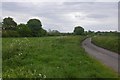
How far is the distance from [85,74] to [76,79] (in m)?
1.05

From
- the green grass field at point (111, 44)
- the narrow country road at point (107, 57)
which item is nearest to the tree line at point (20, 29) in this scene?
the green grass field at point (111, 44)

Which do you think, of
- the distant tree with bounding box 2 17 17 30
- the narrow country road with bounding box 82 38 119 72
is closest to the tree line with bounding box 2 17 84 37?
the distant tree with bounding box 2 17 17 30

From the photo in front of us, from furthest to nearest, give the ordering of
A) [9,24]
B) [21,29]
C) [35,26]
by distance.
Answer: [35,26] → [9,24] → [21,29]

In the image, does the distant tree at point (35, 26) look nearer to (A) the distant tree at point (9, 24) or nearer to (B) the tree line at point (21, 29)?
(B) the tree line at point (21, 29)

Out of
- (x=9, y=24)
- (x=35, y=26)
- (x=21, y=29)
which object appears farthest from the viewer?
(x=35, y=26)

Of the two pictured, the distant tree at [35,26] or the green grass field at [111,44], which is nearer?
the green grass field at [111,44]

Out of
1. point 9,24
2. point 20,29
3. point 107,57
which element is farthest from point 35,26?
point 107,57

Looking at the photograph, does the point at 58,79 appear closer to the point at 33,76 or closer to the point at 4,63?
the point at 33,76

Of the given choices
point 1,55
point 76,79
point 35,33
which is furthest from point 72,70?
point 35,33

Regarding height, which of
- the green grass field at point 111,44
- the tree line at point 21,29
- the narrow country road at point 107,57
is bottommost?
the narrow country road at point 107,57

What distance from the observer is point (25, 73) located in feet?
37.2

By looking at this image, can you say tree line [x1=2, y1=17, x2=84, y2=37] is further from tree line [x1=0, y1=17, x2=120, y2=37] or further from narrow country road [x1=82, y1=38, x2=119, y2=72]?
narrow country road [x1=82, y1=38, x2=119, y2=72]

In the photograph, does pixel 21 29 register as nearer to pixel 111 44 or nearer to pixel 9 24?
pixel 9 24

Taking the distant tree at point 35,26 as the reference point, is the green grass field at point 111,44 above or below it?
below
